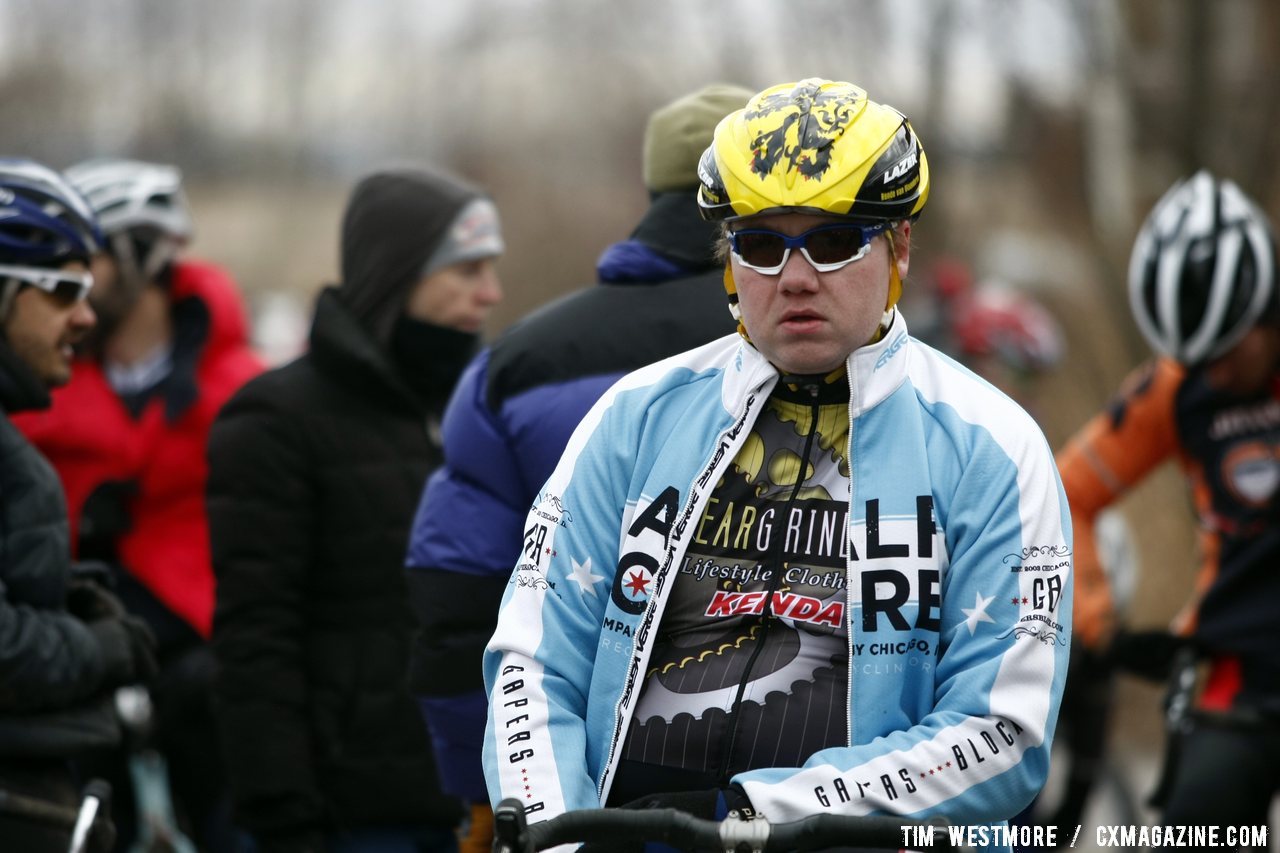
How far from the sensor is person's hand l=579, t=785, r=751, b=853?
3.14 m

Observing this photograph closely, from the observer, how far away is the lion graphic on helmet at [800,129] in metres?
3.27

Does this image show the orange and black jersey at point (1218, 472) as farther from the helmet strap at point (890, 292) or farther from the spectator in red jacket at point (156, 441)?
the helmet strap at point (890, 292)

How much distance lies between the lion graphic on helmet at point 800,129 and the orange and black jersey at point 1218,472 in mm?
3468

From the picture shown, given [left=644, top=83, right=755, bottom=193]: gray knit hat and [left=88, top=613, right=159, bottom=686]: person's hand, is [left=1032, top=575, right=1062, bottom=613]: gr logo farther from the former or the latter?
[left=88, top=613, right=159, bottom=686]: person's hand

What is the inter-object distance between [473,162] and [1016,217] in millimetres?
15875

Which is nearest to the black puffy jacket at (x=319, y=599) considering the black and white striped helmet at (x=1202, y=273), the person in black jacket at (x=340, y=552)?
the person in black jacket at (x=340, y=552)

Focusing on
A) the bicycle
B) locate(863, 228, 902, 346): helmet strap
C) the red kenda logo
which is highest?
locate(863, 228, 902, 346): helmet strap

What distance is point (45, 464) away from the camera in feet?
15.2

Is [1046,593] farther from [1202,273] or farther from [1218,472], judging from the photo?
[1202,273]

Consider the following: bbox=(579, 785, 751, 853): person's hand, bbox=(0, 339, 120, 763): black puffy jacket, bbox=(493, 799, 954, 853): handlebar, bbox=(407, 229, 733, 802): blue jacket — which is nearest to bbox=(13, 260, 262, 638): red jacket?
bbox=(0, 339, 120, 763): black puffy jacket

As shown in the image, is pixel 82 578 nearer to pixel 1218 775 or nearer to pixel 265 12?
pixel 1218 775

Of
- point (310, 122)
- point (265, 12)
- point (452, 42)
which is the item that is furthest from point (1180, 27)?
point (265, 12)

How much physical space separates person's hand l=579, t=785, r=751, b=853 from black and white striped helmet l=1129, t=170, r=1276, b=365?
3721 mm

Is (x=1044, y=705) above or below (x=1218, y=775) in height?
above
